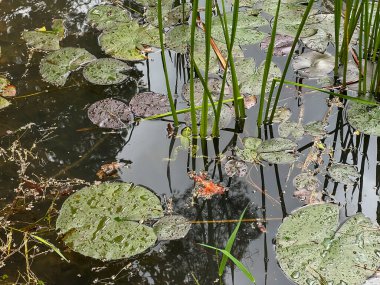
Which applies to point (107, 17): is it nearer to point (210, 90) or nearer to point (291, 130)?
point (210, 90)

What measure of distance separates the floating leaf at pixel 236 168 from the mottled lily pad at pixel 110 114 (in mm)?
485

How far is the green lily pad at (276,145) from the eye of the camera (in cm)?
202

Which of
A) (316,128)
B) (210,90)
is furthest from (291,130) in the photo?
(210,90)

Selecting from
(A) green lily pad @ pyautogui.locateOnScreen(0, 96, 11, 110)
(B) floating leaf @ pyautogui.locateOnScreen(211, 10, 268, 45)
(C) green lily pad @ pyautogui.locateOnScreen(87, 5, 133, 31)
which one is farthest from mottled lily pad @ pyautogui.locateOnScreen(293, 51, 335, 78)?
(A) green lily pad @ pyautogui.locateOnScreen(0, 96, 11, 110)

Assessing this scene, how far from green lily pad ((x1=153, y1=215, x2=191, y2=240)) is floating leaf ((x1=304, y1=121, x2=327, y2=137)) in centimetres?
66

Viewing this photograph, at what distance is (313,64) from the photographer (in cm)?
239

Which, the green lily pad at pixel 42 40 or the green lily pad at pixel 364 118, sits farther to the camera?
the green lily pad at pixel 42 40

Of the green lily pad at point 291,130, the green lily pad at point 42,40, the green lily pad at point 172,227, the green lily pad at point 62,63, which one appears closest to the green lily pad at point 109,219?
the green lily pad at point 172,227

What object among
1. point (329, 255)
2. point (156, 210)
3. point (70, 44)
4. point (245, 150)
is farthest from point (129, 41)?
point (329, 255)

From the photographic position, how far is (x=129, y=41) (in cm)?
254

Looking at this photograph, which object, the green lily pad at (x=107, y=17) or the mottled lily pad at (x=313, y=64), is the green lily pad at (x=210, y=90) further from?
the green lily pad at (x=107, y=17)

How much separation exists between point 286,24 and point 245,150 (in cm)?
86

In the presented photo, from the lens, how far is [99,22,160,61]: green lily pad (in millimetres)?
2494

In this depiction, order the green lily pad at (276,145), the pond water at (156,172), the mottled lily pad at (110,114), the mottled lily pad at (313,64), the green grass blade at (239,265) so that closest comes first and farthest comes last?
1. the green grass blade at (239,265)
2. the pond water at (156,172)
3. the green lily pad at (276,145)
4. the mottled lily pad at (110,114)
5. the mottled lily pad at (313,64)
